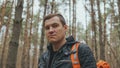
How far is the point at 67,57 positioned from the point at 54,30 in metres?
0.27

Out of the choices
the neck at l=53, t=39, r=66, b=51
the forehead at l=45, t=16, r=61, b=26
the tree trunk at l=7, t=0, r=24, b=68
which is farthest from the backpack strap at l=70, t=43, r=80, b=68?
the tree trunk at l=7, t=0, r=24, b=68

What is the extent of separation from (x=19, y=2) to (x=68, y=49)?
3119 millimetres

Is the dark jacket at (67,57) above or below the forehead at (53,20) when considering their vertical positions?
below

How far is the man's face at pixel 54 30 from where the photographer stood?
1858mm

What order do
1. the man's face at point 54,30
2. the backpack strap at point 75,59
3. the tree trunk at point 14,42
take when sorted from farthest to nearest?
the tree trunk at point 14,42 → the man's face at point 54,30 → the backpack strap at point 75,59

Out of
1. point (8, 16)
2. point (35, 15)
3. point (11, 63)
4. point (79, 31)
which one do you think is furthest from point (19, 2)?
point (79, 31)

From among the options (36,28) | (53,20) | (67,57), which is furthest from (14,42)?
(36,28)

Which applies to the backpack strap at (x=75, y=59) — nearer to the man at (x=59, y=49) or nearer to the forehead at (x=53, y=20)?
the man at (x=59, y=49)

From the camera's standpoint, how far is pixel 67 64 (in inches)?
67.0

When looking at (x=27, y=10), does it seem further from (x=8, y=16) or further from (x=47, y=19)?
(x=47, y=19)

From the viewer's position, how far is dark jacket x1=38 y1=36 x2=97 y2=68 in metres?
1.68

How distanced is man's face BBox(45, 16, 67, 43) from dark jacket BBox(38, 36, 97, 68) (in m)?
0.07

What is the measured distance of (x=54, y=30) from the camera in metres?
1.88

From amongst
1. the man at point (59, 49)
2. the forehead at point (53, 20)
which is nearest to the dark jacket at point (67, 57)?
the man at point (59, 49)
